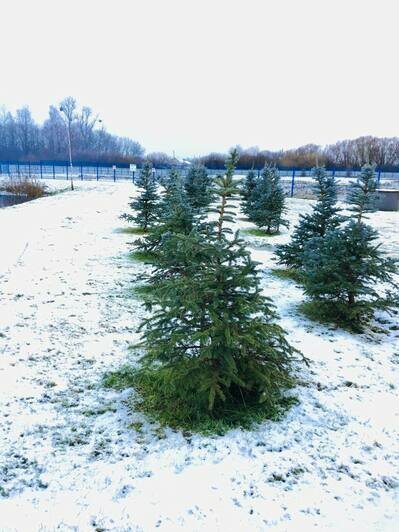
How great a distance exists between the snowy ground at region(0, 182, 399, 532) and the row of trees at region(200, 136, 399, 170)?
50.0 meters

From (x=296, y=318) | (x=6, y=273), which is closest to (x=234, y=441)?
(x=296, y=318)

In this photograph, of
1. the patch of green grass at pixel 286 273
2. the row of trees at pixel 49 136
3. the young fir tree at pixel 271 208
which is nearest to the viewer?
the patch of green grass at pixel 286 273

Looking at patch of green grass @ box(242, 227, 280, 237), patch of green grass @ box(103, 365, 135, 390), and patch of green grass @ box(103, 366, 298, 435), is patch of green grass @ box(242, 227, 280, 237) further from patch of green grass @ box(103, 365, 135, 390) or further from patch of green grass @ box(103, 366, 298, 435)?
patch of green grass @ box(103, 366, 298, 435)

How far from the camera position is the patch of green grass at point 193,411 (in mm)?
4113

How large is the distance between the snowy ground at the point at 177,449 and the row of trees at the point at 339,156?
5002 centimetres

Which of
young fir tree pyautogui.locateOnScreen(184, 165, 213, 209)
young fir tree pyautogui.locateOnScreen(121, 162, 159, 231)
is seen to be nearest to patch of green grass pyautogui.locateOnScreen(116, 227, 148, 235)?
young fir tree pyautogui.locateOnScreen(121, 162, 159, 231)

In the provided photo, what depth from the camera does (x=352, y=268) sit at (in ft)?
21.0

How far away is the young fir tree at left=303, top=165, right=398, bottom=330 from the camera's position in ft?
21.1

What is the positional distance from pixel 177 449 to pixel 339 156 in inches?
2776

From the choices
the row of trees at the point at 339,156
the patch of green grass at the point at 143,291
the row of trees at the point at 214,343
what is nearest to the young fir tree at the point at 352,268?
the row of trees at the point at 214,343

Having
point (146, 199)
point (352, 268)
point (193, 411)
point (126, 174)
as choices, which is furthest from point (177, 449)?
point (126, 174)

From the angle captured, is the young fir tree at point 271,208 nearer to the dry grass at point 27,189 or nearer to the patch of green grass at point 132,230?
the patch of green grass at point 132,230

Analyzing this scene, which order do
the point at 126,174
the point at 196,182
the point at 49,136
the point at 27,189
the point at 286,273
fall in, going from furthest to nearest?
the point at 49,136
the point at 126,174
the point at 27,189
the point at 196,182
the point at 286,273

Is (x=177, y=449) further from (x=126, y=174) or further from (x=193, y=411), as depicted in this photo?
(x=126, y=174)
